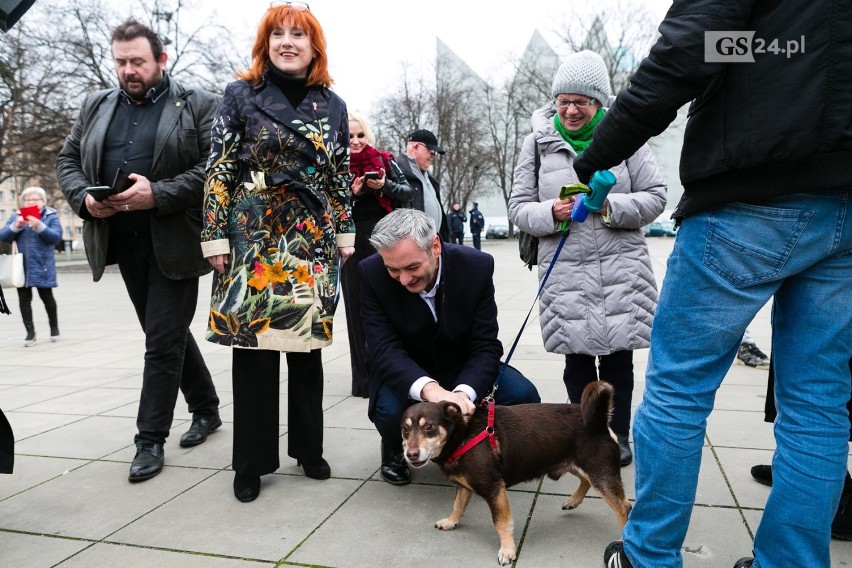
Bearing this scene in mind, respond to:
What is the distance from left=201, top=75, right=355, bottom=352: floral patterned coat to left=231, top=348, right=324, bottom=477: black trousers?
129 millimetres

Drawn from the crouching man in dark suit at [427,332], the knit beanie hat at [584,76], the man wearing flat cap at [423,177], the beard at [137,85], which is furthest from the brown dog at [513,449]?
the man wearing flat cap at [423,177]

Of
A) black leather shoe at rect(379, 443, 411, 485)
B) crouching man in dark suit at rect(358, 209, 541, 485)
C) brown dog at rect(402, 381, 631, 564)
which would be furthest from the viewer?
black leather shoe at rect(379, 443, 411, 485)

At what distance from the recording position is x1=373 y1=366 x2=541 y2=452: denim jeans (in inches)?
129

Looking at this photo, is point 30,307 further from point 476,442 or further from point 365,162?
point 476,442

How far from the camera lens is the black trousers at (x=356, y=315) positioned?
16.1 feet

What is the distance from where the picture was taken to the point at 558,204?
3.41 metres

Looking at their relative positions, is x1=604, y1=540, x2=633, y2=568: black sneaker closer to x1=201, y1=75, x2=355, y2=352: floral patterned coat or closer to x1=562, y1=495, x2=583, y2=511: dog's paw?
x1=562, y1=495, x2=583, y2=511: dog's paw

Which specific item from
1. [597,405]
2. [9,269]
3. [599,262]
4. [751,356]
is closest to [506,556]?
[597,405]

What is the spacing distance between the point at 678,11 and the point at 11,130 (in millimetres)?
25000

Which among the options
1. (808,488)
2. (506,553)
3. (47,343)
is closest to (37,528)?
(506,553)

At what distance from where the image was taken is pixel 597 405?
2.69 m

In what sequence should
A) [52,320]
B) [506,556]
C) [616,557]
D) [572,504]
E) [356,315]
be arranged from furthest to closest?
[52,320] → [356,315] → [572,504] → [506,556] → [616,557]

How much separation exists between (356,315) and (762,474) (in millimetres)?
2792

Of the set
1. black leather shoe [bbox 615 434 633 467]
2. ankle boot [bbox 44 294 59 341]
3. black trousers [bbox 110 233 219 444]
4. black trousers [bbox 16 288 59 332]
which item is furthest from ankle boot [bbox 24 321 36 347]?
black leather shoe [bbox 615 434 633 467]
